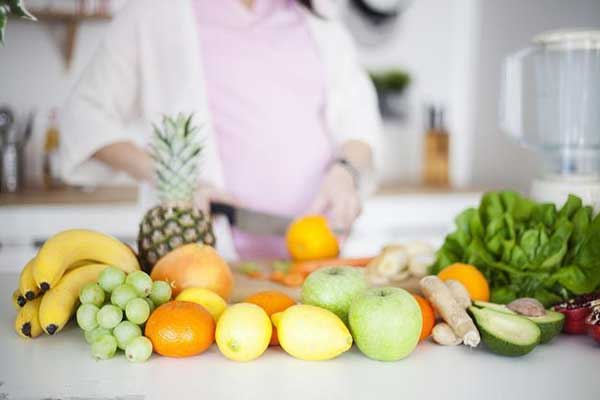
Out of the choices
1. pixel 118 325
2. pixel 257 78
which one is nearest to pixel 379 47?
pixel 257 78

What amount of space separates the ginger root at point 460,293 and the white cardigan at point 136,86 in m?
0.80

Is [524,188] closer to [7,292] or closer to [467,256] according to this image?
[467,256]

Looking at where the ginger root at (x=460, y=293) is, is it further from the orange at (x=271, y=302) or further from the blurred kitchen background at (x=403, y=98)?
the blurred kitchen background at (x=403, y=98)

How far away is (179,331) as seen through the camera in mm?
738

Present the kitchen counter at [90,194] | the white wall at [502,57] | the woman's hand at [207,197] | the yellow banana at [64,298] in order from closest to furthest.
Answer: the yellow banana at [64,298], the woman's hand at [207,197], the kitchen counter at [90,194], the white wall at [502,57]

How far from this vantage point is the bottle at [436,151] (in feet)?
9.20

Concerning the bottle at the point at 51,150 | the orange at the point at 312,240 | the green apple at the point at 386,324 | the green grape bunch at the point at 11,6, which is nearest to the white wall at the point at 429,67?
the bottle at the point at 51,150

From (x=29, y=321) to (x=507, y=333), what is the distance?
25.3 inches

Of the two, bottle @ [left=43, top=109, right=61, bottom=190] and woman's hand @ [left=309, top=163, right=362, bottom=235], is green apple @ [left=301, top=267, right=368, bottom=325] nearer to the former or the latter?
woman's hand @ [left=309, top=163, right=362, bottom=235]

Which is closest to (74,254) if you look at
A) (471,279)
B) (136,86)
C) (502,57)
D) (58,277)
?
(58,277)

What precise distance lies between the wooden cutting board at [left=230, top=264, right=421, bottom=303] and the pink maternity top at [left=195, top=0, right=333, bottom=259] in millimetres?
458

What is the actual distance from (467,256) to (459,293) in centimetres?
20

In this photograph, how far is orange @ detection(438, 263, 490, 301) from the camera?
35.7 inches

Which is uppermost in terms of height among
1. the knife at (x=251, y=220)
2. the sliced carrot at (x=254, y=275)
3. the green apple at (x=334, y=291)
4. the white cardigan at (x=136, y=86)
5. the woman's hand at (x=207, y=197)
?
the white cardigan at (x=136, y=86)
